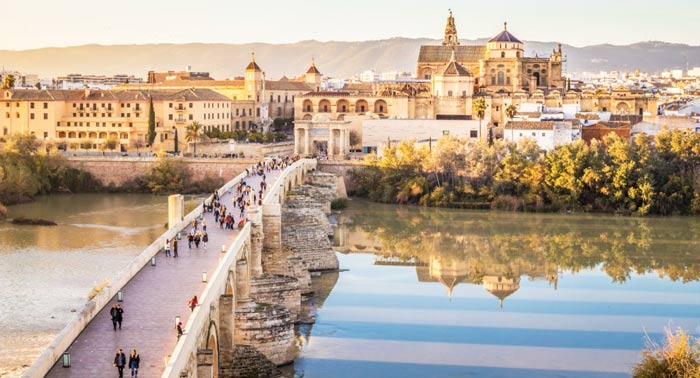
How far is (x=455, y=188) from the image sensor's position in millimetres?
43469

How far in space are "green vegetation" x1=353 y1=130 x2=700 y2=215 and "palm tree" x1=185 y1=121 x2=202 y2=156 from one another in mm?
9738

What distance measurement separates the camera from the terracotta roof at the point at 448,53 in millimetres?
66312

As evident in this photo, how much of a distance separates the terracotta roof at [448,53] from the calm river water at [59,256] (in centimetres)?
2742

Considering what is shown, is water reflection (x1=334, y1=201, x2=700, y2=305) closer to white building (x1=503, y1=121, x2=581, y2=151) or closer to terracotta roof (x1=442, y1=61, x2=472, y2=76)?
white building (x1=503, y1=121, x2=581, y2=151)

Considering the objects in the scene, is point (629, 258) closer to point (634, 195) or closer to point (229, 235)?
point (634, 195)

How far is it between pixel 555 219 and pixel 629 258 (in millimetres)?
8498

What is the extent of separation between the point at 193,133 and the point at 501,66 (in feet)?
64.4

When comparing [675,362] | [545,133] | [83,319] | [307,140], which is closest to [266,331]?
[83,319]

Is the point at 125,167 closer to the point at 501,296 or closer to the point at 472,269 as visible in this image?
the point at 472,269

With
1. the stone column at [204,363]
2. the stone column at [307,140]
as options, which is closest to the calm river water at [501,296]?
the stone column at [204,363]

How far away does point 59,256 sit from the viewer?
27812mm

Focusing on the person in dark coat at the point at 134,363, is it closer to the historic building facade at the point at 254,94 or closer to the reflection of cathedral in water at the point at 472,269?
the reflection of cathedral in water at the point at 472,269

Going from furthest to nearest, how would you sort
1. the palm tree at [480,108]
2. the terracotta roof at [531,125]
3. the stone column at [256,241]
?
the palm tree at [480,108] → the terracotta roof at [531,125] → the stone column at [256,241]

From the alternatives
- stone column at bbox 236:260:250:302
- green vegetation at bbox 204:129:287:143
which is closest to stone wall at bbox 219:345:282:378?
stone column at bbox 236:260:250:302
